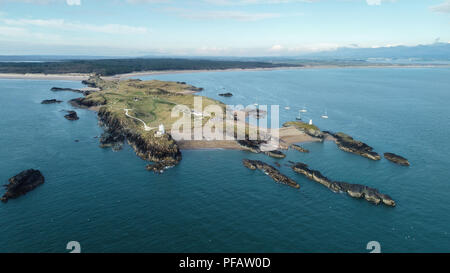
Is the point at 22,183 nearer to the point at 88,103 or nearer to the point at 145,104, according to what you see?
the point at 145,104

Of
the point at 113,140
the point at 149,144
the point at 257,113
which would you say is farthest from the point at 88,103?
the point at 257,113

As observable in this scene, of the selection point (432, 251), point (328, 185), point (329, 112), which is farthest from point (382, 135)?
point (432, 251)

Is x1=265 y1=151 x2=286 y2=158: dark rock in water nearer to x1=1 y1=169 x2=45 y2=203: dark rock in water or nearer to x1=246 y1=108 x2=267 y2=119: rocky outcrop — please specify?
x1=246 y1=108 x2=267 y2=119: rocky outcrop

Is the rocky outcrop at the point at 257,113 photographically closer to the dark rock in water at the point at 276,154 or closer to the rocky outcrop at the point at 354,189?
the dark rock in water at the point at 276,154

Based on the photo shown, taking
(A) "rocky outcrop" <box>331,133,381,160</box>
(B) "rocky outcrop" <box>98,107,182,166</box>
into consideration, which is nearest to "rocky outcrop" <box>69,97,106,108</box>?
(B) "rocky outcrop" <box>98,107,182,166</box>

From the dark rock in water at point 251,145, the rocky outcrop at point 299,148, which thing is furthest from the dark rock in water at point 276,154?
the rocky outcrop at point 299,148

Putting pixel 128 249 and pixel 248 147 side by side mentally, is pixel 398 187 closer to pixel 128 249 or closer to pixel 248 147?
pixel 248 147
